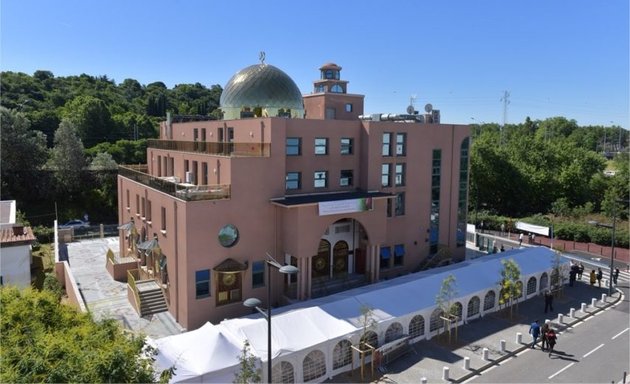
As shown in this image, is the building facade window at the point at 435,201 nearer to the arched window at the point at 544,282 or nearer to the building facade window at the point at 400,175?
the building facade window at the point at 400,175

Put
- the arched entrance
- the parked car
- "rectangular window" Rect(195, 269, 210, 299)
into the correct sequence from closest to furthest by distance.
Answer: "rectangular window" Rect(195, 269, 210, 299) < the arched entrance < the parked car

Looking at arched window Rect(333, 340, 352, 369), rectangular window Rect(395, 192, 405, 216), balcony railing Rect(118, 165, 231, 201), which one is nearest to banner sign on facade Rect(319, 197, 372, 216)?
rectangular window Rect(395, 192, 405, 216)

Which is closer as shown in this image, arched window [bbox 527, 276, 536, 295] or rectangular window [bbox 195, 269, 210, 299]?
rectangular window [bbox 195, 269, 210, 299]

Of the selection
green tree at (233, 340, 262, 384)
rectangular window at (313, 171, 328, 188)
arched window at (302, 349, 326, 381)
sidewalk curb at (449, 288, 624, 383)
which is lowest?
sidewalk curb at (449, 288, 624, 383)

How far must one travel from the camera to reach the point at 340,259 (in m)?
28.9

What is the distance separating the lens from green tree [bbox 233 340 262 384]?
1488 centimetres

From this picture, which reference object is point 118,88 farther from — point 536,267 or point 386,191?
point 536,267

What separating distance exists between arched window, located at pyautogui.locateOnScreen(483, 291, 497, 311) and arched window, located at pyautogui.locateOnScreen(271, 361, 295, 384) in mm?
13364

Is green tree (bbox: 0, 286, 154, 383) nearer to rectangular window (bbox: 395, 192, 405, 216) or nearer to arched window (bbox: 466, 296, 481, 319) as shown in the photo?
arched window (bbox: 466, 296, 481, 319)

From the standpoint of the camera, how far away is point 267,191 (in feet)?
81.5

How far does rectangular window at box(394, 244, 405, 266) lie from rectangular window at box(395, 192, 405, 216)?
2.23m

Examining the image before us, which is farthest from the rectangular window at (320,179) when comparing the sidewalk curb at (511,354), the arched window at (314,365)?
the sidewalk curb at (511,354)

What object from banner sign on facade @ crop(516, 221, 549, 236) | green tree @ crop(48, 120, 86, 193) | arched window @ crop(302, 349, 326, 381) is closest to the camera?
arched window @ crop(302, 349, 326, 381)

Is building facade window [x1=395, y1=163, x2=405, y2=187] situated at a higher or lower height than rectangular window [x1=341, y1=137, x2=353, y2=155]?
lower
